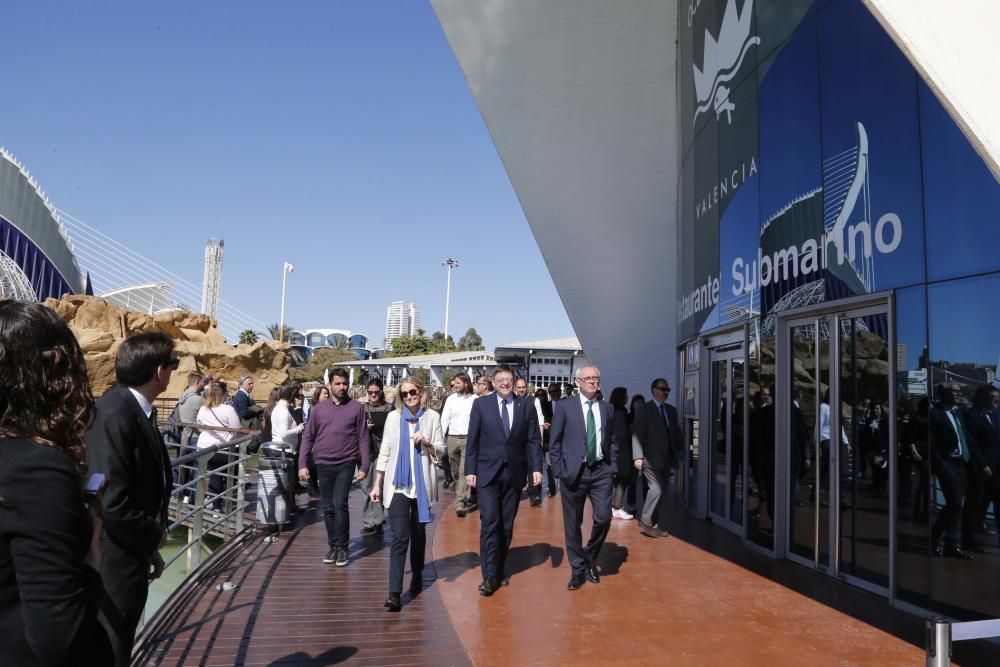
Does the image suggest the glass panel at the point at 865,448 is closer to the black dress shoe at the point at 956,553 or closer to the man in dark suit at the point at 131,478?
the black dress shoe at the point at 956,553

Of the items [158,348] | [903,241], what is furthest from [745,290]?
[158,348]

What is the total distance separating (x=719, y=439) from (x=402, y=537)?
16.5ft

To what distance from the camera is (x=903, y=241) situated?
538 cm

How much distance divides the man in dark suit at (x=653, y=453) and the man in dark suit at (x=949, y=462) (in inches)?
135

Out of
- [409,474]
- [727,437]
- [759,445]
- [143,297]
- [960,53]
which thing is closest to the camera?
[960,53]

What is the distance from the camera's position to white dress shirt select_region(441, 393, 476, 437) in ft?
31.7

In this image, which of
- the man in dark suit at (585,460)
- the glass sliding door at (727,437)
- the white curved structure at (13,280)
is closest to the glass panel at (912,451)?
the man in dark suit at (585,460)

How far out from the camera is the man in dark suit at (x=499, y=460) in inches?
227

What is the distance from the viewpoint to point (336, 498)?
6605 mm

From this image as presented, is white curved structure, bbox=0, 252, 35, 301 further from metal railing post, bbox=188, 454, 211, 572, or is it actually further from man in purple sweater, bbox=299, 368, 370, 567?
metal railing post, bbox=188, 454, 211, 572

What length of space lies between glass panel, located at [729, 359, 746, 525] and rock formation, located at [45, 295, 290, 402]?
34523 mm

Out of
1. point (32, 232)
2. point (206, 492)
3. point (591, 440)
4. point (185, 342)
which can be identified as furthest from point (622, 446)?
point (32, 232)

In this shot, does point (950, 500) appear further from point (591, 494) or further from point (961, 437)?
point (591, 494)

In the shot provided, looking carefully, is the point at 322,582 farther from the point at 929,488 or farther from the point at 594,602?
the point at 929,488
